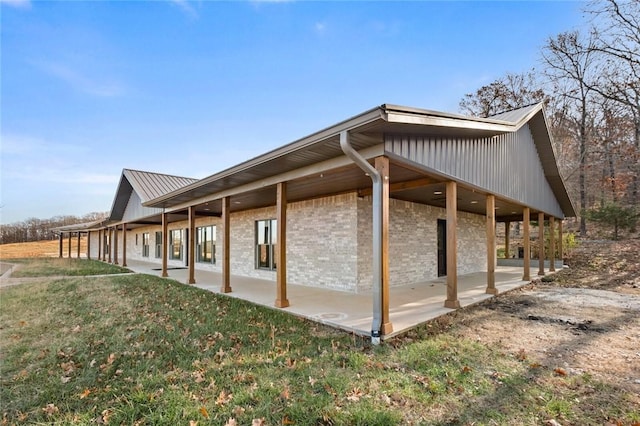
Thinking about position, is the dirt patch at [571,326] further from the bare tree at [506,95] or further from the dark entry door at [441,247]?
the bare tree at [506,95]

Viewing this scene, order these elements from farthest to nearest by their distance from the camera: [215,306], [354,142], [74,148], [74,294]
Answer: [74,148], [74,294], [215,306], [354,142]

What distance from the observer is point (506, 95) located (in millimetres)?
22453

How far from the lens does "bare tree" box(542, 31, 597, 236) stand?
19297 mm

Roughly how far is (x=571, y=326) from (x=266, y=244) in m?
8.39

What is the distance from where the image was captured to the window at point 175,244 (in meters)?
17.7

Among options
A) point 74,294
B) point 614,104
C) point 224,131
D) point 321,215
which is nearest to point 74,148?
point 224,131

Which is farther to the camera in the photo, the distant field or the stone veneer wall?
the distant field

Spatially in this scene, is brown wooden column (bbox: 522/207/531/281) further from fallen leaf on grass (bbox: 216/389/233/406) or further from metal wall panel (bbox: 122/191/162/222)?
metal wall panel (bbox: 122/191/162/222)

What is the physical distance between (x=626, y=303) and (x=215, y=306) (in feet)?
30.2

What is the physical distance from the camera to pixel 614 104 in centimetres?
1927

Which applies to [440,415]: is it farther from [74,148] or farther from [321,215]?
[74,148]

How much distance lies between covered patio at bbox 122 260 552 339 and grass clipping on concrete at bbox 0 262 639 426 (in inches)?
12.4

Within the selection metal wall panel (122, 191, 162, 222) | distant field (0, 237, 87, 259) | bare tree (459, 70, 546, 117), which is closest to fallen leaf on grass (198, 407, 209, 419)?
metal wall panel (122, 191, 162, 222)

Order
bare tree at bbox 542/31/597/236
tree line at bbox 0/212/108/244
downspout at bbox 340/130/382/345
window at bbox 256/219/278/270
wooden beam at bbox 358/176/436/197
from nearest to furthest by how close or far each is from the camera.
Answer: downspout at bbox 340/130/382/345 → wooden beam at bbox 358/176/436/197 → window at bbox 256/219/278/270 → bare tree at bbox 542/31/597/236 → tree line at bbox 0/212/108/244
